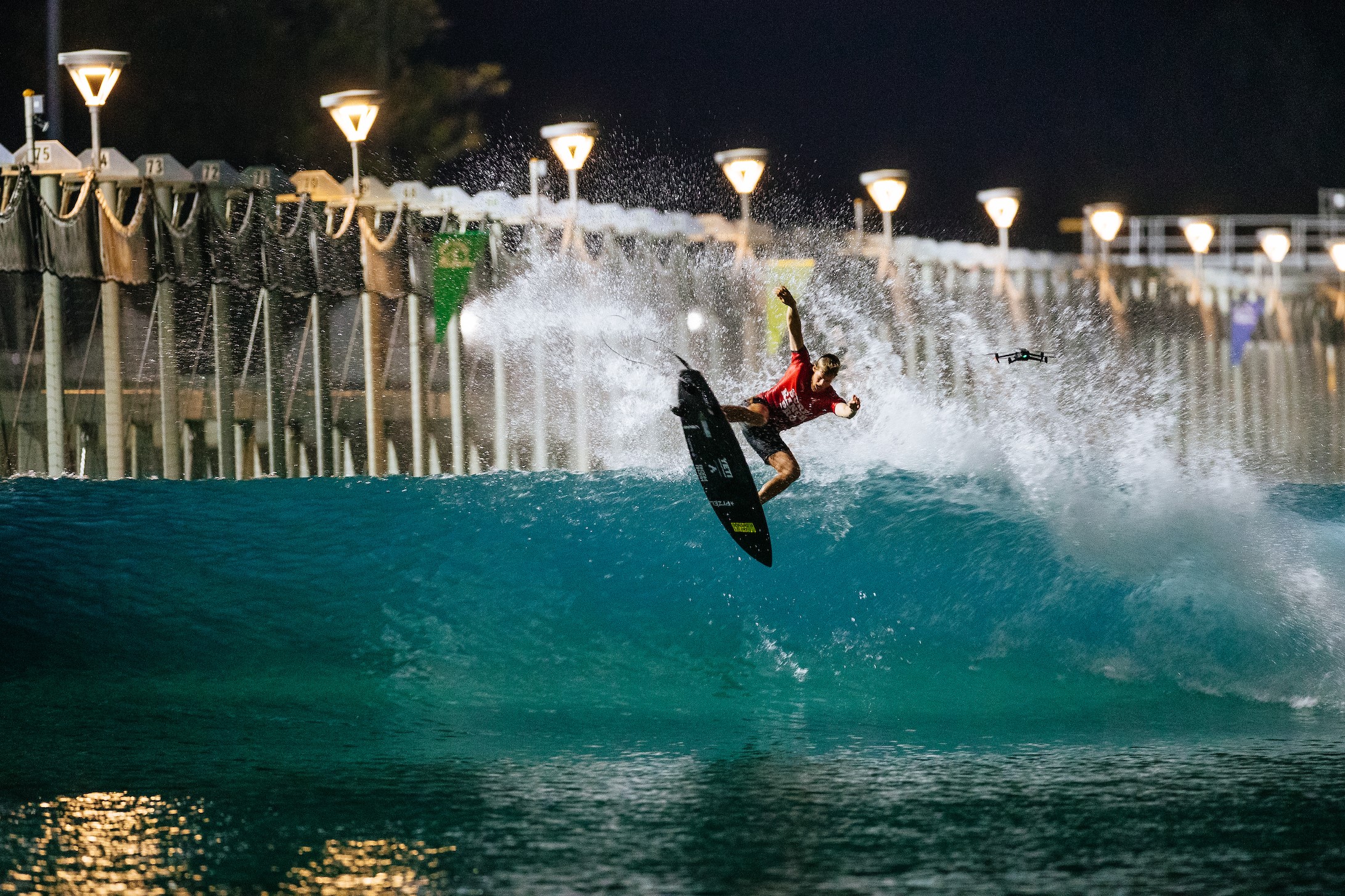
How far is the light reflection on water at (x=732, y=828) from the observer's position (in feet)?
15.1

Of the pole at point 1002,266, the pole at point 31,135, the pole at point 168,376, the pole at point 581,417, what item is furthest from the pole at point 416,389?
the pole at point 1002,266

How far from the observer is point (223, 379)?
45.8 feet

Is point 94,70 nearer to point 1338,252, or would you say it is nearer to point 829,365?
point 829,365

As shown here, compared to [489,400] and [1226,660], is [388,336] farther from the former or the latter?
[1226,660]

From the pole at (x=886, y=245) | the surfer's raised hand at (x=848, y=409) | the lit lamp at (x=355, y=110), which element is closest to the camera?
the surfer's raised hand at (x=848, y=409)

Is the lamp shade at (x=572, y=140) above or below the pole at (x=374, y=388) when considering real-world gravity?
above

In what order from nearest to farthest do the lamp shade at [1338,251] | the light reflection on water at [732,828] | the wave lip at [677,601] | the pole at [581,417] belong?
the light reflection on water at [732,828]
the wave lip at [677,601]
the pole at [581,417]
the lamp shade at [1338,251]

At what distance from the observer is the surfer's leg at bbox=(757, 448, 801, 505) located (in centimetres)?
881

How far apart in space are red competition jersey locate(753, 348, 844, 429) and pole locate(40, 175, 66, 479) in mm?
6961

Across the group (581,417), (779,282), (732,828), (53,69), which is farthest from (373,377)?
(732,828)

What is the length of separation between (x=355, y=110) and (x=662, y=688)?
7253mm

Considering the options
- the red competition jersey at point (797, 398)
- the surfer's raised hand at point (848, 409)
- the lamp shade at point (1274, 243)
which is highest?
the lamp shade at point (1274, 243)

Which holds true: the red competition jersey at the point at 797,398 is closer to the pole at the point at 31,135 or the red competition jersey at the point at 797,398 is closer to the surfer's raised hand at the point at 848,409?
the surfer's raised hand at the point at 848,409

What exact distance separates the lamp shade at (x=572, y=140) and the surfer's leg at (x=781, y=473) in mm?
6396
